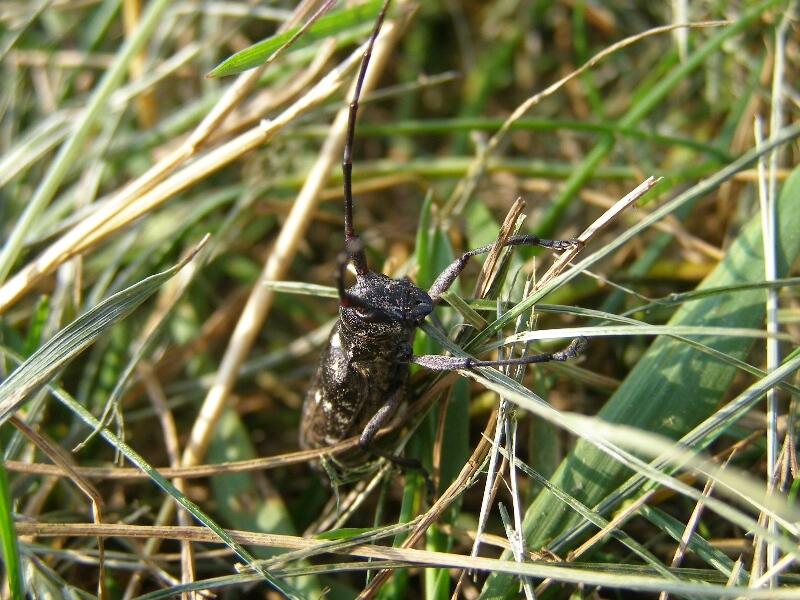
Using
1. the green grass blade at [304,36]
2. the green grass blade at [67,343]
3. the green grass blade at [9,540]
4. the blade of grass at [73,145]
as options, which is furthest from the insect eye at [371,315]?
the blade of grass at [73,145]

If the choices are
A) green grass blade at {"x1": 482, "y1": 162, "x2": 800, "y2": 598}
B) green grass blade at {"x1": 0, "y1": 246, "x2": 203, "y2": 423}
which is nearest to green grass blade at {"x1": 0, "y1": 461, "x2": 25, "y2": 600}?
green grass blade at {"x1": 0, "y1": 246, "x2": 203, "y2": 423}

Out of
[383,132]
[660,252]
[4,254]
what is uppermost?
[383,132]

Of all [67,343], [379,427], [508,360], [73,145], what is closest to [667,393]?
[508,360]

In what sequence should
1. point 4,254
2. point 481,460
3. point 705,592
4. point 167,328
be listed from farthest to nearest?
point 167,328, point 4,254, point 481,460, point 705,592

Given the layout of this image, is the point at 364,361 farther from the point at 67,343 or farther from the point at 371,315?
the point at 67,343

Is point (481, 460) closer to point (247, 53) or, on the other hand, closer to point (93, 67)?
point (247, 53)

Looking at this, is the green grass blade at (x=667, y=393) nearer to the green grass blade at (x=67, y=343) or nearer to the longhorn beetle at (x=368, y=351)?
the longhorn beetle at (x=368, y=351)

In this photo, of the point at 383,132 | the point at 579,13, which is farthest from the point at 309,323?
the point at 579,13

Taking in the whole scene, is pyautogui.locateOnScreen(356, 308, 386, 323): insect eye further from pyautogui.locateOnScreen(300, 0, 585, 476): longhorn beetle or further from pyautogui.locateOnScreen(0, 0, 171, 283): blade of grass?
pyautogui.locateOnScreen(0, 0, 171, 283): blade of grass
